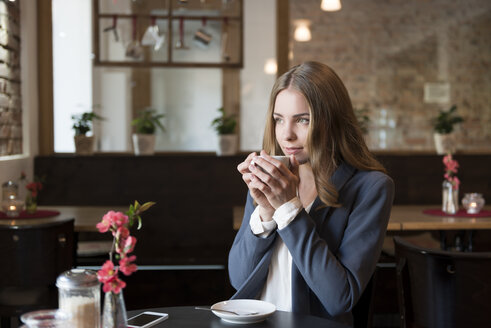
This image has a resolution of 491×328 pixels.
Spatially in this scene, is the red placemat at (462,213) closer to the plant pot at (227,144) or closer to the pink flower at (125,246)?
the plant pot at (227,144)

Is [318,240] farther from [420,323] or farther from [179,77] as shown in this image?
[179,77]

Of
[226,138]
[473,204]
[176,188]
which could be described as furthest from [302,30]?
[473,204]

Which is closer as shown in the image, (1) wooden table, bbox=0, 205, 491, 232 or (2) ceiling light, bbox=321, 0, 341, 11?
(1) wooden table, bbox=0, 205, 491, 232

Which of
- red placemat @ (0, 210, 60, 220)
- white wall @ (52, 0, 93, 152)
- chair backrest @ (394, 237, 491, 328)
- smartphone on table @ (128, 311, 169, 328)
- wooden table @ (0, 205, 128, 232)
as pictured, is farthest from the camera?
white wall @ (52, 0, 93, 152)

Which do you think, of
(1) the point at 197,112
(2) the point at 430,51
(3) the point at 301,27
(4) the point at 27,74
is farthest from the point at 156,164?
(2) the point at 430,51

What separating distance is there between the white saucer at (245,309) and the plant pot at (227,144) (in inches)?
113

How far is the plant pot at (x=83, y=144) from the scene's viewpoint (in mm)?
4242

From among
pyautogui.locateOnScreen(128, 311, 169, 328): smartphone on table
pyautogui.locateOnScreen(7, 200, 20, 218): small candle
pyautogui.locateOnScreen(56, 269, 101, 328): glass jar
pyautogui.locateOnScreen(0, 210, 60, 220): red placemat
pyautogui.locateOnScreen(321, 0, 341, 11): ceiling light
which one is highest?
pyautogui.locateOnScreen(321, 0, 341, 11): ceiling light

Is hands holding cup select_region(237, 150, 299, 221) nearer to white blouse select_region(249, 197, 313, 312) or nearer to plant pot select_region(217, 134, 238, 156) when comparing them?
white blouse select_region(249, 197, 313, 312)

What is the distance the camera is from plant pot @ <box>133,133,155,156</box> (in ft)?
14.1

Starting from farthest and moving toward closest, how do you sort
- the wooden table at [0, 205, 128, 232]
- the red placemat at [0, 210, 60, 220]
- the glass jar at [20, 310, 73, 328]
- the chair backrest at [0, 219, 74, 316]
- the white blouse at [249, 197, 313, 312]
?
the red placemat at [0, 210, 60, 220] → the wooden table at [0, 205, 128, 232] → the chair backrest at [0, 219, 74, 316] → the white blouse at [249, 197, 313, 312] → the glass jar at [20, 310, 73, 328]

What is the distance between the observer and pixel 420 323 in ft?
6.63

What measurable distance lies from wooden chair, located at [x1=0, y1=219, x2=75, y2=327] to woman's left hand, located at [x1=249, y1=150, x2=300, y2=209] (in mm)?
1447

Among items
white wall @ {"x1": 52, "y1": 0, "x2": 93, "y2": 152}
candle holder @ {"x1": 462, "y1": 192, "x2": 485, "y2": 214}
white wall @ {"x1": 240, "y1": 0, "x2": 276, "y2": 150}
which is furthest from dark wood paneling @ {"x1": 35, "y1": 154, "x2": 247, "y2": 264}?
candle holder @ {"x1": 462, "y1": 192, "x2": 485, "y2": 214}
